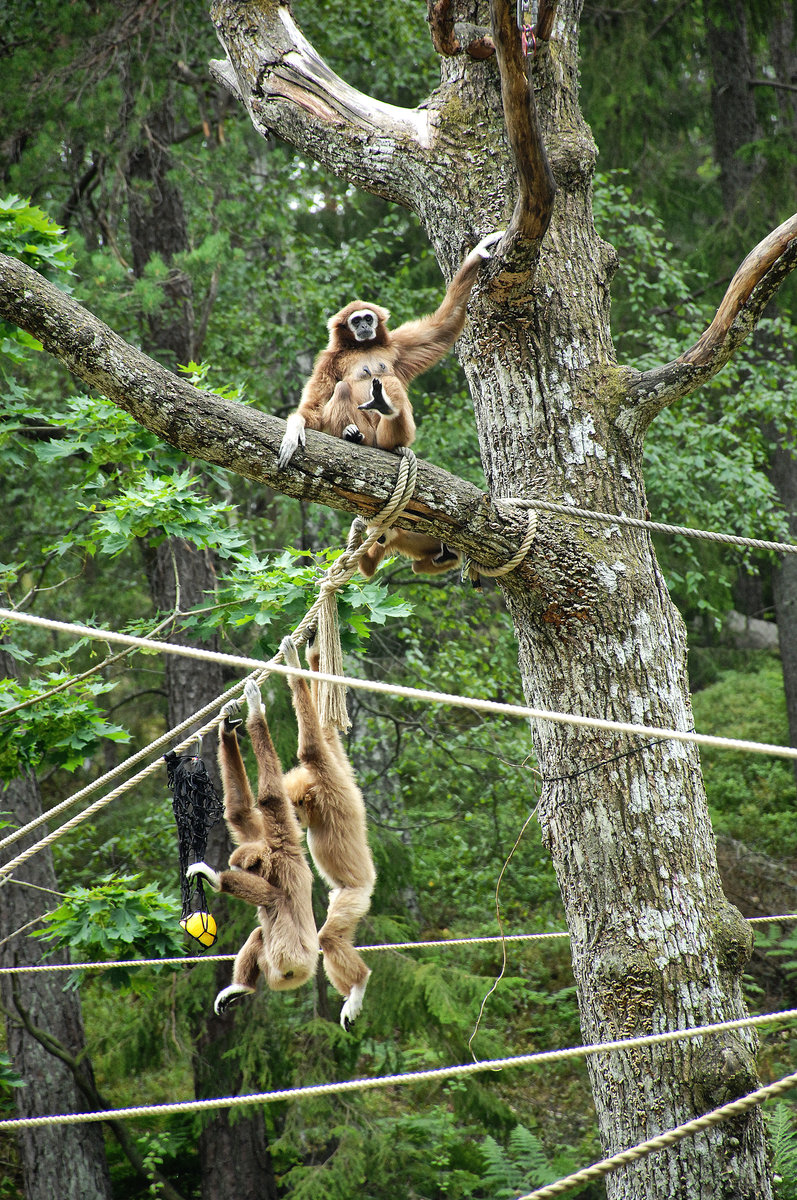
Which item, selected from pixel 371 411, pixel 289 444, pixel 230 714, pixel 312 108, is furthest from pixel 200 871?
pixel 312 108

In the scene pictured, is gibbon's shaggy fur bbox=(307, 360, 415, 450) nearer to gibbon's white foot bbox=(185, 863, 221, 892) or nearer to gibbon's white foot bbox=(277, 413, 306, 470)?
gibbon's white foot bbox=(277, 413, 306, 470)

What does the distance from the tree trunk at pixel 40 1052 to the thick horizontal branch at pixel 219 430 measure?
4.90 metres

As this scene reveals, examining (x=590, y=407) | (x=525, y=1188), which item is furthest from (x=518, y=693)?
(x=590, y=407)

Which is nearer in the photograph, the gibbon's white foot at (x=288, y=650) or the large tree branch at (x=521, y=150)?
the large tree branch at (x=521, y=150)

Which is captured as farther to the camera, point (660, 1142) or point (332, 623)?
point (332, 623)

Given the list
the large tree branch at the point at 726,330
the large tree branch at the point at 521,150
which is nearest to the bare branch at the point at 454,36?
the large tree branch at the point at 521,150

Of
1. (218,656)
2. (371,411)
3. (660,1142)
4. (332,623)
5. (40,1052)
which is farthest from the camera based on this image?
(40,1052)

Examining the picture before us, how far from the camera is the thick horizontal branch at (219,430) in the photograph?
3289 mm

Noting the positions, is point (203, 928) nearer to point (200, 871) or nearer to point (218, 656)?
point (200, 871)

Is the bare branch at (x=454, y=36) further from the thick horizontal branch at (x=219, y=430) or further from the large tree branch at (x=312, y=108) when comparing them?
the thick horizontal branch at (x=219, y=430)

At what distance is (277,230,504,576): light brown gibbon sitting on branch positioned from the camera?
4.34m

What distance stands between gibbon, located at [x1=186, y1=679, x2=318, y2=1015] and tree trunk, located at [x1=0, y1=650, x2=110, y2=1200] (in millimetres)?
3780

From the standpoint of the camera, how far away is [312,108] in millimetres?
4527

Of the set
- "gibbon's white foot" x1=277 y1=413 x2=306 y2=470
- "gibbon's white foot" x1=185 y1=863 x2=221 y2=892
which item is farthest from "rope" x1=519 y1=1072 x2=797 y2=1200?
"gibbon's white foot" x1=277 y1=413 x2=306 y2=470
